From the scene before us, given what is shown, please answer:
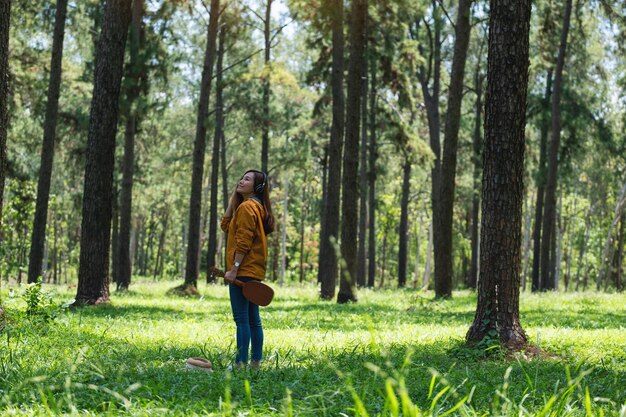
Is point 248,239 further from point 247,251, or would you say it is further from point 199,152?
point 199,152

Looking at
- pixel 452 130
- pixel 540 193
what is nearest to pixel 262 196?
pixel 452 130

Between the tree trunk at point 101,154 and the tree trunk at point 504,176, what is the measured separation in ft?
24.8

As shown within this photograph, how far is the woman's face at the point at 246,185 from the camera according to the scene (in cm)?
679

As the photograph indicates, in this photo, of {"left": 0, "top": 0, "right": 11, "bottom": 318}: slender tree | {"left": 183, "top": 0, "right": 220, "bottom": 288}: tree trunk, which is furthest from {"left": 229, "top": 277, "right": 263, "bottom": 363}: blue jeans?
{"left": 183, "top": 0, "right": 220, "bottom": 288}: tree trunk

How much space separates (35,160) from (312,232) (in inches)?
1393

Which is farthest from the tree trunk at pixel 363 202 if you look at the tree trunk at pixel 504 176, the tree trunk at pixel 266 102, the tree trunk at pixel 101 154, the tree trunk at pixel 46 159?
the tree trunk at pixel 504 176

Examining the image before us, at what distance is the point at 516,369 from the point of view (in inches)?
263

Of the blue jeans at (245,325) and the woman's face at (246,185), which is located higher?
the woman's face at (246,185)

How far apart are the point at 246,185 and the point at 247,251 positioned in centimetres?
68

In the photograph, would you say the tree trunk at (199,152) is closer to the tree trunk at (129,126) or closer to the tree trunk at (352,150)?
the tree trunk at (129,126)

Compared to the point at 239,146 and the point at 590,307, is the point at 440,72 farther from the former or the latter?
the point at 590,307

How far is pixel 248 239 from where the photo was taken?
21.5 ft

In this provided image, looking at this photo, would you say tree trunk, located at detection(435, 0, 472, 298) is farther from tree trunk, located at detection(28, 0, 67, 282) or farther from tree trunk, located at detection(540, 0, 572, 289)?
tree trunk, located at detection(28, 0, 67, 282)

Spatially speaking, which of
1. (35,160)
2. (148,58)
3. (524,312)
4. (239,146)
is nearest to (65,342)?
(524,312)
